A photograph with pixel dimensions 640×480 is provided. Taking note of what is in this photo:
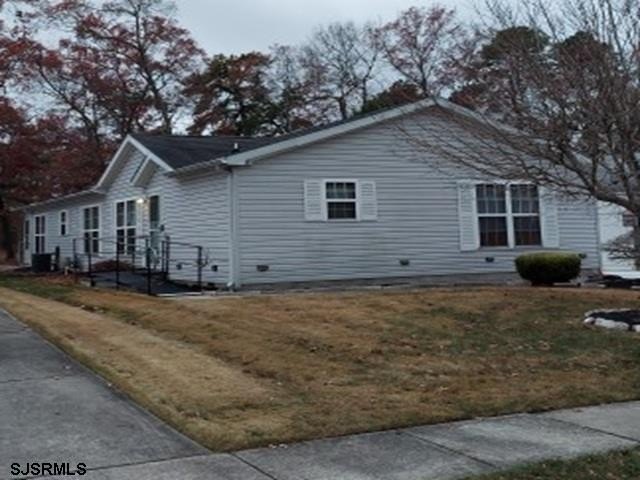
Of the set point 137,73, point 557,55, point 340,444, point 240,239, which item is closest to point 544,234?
point 240,239

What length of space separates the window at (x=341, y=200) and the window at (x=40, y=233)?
731 inches

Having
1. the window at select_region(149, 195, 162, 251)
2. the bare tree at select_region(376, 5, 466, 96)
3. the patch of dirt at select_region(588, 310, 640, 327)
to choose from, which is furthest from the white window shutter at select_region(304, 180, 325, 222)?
the patch of dirt at select_region(588, 310, 640, 327)

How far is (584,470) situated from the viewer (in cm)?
512

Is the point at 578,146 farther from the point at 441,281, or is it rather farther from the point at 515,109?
the point at 441,281

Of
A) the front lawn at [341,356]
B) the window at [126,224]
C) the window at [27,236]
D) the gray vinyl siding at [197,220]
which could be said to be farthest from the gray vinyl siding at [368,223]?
the window at [27,236]

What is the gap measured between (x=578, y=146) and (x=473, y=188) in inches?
334

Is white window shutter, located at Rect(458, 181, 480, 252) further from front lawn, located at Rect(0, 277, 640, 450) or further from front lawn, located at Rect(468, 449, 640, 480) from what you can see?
front lawn, located at Rect(468, 449, 640, 480)

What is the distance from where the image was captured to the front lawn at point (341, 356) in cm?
664

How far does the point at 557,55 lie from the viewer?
1079cm

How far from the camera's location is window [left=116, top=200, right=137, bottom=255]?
894 inches

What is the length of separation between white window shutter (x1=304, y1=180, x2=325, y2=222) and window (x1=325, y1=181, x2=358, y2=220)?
0.70 feet

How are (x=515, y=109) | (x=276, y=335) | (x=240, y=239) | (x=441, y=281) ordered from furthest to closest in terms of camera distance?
(x=441, y=281), (x=240, y=239), (x=515, y=109), (x=276, y=335)

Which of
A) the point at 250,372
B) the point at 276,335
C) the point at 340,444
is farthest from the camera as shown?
the point at 276,335

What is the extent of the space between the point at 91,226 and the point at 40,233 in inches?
304
